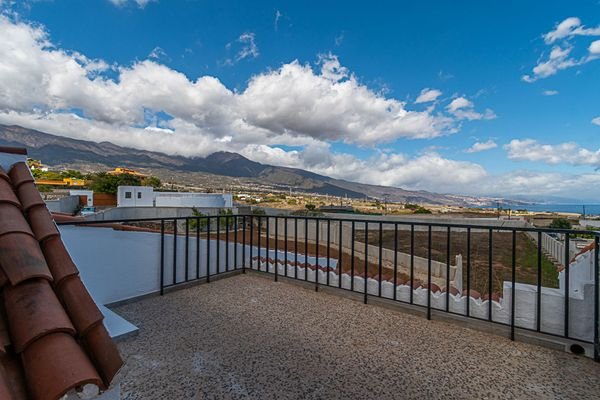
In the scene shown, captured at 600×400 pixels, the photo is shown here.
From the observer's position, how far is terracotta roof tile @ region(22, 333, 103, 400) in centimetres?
53

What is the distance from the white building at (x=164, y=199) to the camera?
2550cm

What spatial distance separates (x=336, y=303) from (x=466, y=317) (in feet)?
3.82

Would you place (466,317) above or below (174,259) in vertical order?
below

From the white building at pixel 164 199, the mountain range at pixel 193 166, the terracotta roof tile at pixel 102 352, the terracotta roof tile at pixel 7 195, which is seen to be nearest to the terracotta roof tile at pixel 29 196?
the terracotta roof tile at pixel 7 195

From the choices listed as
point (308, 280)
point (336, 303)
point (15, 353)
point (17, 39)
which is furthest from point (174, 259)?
point (17, 39)

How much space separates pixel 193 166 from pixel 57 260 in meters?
123

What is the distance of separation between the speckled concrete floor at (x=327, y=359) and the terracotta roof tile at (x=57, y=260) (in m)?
1.11

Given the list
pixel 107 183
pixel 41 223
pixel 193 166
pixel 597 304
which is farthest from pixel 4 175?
pixel 193 166

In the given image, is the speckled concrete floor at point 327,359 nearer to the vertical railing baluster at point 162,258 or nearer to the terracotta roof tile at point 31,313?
the vertical railing baluster at point 162,258

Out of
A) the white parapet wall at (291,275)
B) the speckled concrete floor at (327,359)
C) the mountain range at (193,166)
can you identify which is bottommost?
the speckled concrete floor at (327,359)

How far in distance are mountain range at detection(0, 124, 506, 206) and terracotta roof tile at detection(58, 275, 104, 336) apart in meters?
62.8

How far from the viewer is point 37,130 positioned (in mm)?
107312

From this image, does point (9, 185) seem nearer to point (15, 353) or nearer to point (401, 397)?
point (15, 353)

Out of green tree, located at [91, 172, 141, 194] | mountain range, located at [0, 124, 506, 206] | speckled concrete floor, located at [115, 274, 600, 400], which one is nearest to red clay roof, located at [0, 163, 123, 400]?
speckled concrete floor, located at [115, 274, 600, 400]
